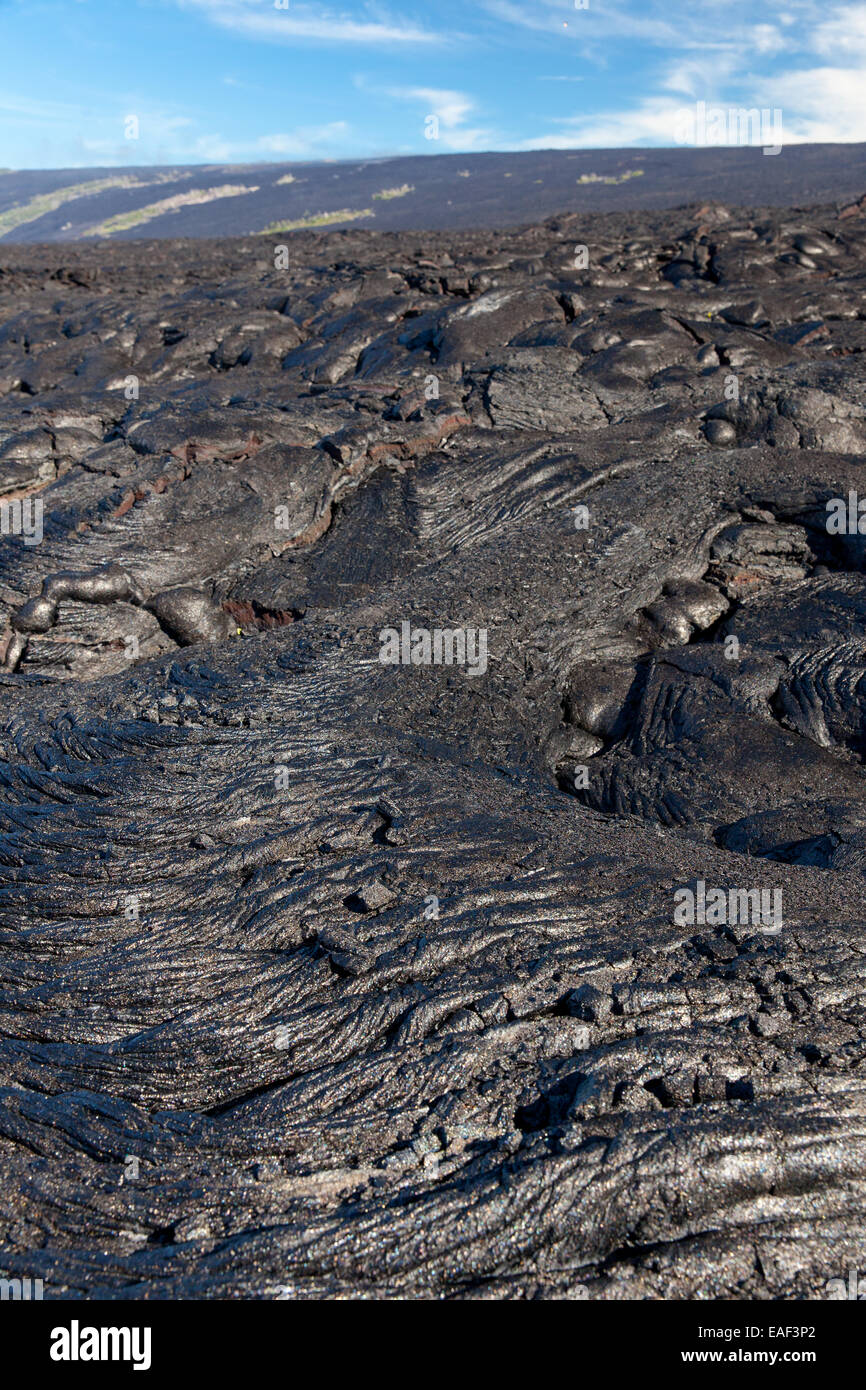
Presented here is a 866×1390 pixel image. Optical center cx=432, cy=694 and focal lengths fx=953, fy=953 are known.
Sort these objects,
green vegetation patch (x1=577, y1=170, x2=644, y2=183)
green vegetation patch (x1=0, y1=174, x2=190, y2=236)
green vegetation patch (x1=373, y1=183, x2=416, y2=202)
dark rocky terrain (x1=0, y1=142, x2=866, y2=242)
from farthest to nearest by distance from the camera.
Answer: green vegetation patch (x1=0, y1=174, x2=190, y2=236), green vegetation patch (x1=373, y1=183, x2=416, y2=202), green vegetation patch (x1=577, y1=170, x2=644, y2=183), dark rocky terrain (x1=0, y1=142, x2=866, y2=242)

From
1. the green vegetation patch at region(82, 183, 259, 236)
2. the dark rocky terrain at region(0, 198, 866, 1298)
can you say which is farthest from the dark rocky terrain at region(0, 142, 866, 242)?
the dark rocky terrain at region(0, 198, 866, 1298)

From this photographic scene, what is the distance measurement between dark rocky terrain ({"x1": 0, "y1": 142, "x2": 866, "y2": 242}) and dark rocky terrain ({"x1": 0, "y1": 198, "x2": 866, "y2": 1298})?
36.5m

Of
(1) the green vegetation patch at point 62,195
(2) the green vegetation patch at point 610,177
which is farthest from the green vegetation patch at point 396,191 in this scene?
(1) the green vegetation patch at point 62,195

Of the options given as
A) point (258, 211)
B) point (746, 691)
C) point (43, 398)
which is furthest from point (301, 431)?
point (258, 211)

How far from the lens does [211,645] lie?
998cm

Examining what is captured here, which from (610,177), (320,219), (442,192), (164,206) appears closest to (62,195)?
(164,206)

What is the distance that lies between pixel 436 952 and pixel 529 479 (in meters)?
8.17

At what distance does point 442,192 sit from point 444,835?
74.5 metres

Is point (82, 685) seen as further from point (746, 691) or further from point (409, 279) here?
point (409, 279)

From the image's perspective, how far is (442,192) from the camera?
231 ft

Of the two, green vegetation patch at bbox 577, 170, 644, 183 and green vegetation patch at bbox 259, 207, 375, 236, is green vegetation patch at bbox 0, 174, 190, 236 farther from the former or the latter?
green vegetation patch at bbox 577, 170, 644, 183

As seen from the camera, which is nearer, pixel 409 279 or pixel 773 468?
pixel 773 468

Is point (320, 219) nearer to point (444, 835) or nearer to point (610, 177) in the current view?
point (610, 177)

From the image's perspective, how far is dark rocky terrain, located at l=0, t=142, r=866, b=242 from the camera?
2060 inches
